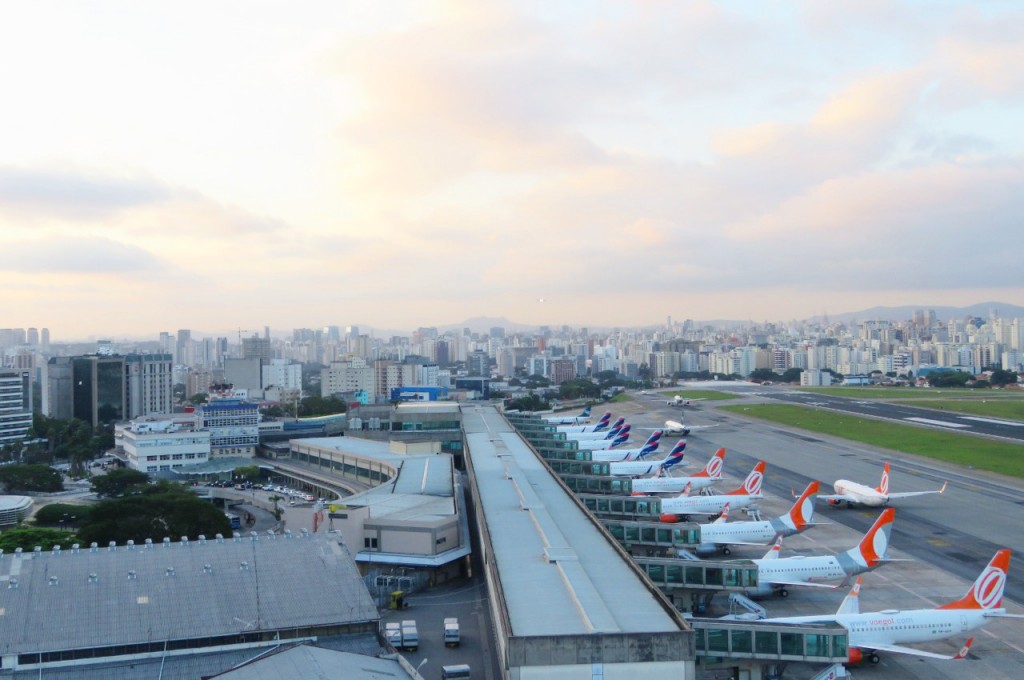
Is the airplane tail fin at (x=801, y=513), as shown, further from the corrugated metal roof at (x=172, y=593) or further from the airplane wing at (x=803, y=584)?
the corrugated metal roof at (x=172, y=593)

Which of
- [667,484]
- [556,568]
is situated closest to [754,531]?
[667,484]

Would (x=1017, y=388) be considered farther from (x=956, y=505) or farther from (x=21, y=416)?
(x=21, y=416)

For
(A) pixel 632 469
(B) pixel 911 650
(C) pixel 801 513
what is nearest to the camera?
(B) pixel 911 650

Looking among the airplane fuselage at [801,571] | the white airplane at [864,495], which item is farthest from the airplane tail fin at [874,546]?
the white airplane at [864,495]

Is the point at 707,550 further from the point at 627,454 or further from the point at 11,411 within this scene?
the point at 11,411

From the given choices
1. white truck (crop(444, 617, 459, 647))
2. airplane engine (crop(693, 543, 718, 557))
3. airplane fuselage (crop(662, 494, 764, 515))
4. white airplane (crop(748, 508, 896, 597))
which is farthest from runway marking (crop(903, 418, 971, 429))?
white truck (crop(444, 617, 459, 647))

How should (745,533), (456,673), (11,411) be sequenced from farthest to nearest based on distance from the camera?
(11,411) < (745,533) < (456,673)
